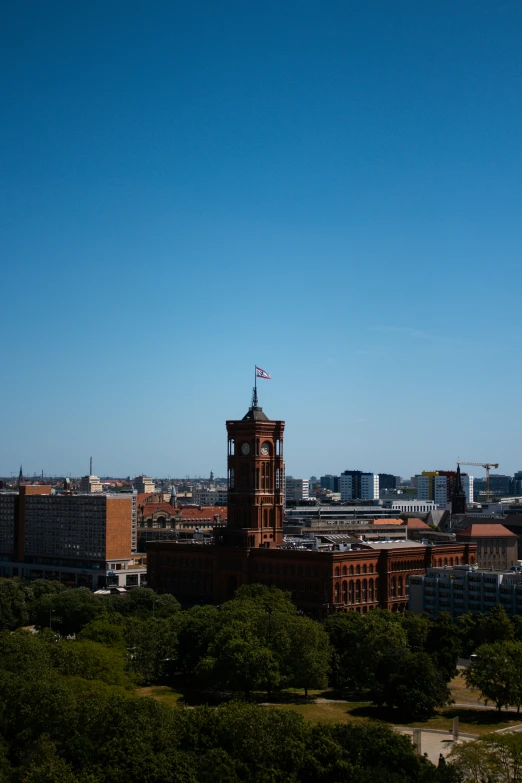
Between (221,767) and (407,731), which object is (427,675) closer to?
(407,731)

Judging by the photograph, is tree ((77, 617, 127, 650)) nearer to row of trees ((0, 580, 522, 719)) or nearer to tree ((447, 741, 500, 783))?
row of trees ((0, 580, 522, 719))

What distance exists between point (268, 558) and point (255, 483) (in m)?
13.3

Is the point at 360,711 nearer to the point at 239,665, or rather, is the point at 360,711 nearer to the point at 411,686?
the point at 411,686

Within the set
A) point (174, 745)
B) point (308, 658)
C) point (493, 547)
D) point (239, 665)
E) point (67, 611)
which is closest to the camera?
point (174, 745)

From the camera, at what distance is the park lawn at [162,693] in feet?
352

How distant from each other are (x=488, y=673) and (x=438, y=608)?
48078 millimetres

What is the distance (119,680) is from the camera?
102 metres

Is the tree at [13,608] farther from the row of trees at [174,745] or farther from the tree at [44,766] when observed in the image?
the tree at [44,766]

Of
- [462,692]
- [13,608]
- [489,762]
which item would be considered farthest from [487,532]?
[489,762]

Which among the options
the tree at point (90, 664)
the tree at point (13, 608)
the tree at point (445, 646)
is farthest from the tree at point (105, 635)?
the tree at point (445, 646)

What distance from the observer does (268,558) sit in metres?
161

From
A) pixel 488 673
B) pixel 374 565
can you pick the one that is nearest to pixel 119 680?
pixel 488 673

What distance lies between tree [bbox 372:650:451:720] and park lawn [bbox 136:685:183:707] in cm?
2190

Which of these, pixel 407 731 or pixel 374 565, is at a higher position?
pixel 374 565
